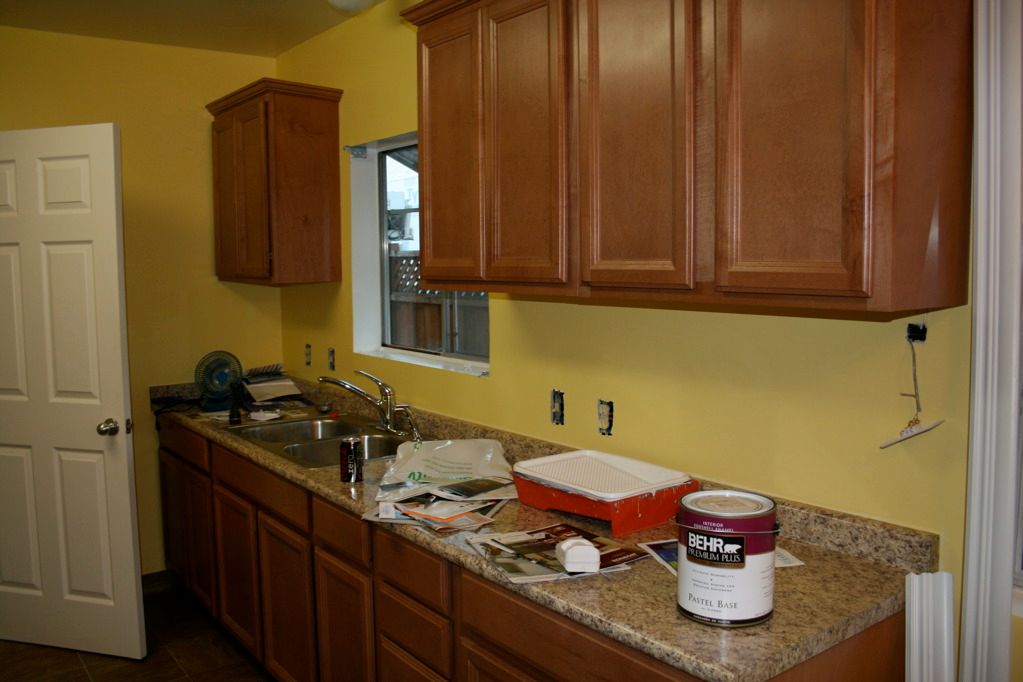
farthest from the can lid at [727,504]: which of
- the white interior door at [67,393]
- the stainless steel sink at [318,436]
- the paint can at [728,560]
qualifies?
the white interior door at [67,393]

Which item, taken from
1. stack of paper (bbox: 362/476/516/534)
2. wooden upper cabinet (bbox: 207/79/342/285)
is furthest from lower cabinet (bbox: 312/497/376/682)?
wooden upper cabinet (bbox: 207/79/342/285)

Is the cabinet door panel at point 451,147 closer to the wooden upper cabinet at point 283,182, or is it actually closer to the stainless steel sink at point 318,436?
the stainless steel sink at point 318,436

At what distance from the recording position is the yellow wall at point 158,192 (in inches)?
148

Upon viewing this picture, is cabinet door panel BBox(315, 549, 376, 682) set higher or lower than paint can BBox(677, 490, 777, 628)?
lower

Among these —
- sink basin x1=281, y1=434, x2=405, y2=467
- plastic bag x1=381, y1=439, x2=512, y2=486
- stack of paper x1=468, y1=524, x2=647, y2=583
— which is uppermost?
plastic bag x1=381, y1=439, x2=512, y2=486

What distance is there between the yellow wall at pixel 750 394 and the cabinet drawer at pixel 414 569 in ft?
2.16

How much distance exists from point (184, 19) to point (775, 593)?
3.26 meters

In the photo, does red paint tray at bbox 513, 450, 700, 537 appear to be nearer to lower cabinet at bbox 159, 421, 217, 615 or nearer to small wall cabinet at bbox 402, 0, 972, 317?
small wall cabinet at bbox 402, 0, 972, 317

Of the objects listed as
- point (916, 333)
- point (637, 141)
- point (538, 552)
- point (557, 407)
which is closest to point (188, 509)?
point (557, 407)

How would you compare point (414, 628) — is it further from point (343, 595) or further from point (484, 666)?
point (343, 595)

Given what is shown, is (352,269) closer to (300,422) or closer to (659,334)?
(300,422)

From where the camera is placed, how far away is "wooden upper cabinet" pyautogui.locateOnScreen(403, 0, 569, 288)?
6.61ft

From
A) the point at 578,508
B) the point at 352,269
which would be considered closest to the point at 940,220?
the point at 578,508

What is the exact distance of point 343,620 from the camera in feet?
8.13
